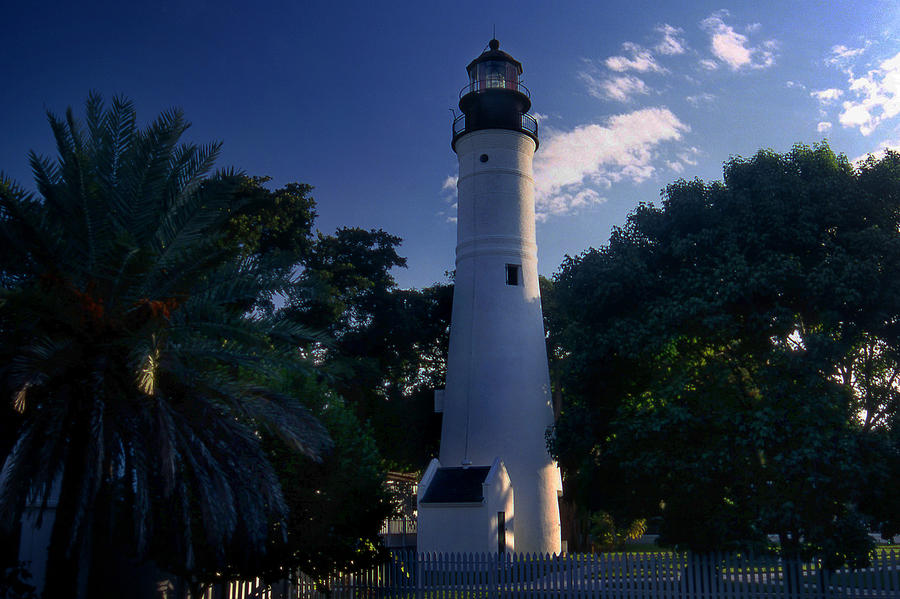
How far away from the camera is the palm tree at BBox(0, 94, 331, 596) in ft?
30.2

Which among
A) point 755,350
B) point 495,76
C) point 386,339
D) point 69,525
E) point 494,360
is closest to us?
point 69,525

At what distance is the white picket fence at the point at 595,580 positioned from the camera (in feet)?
45.5

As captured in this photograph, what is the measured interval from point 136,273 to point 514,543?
17726 mm

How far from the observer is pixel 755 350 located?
55.4 ft

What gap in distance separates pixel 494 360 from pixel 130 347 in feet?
55.1

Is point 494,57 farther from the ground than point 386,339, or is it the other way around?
point 494,57

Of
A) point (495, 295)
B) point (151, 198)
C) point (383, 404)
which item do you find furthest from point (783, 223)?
point (383, 404)

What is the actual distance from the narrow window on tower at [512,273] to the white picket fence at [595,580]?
11300 millimetres

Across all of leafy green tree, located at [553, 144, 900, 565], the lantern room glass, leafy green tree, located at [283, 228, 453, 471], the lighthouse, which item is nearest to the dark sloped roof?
the lighthouse

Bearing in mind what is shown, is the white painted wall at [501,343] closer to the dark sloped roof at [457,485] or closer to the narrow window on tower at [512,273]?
the narrow window on tower at [512,273]

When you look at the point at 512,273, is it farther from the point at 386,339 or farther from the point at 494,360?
the point at 386,339

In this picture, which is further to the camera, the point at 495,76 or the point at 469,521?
the point at 495,76

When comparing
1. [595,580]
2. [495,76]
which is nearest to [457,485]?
[595,580]

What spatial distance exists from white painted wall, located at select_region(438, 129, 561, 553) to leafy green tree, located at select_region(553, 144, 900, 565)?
5668 millimetres
